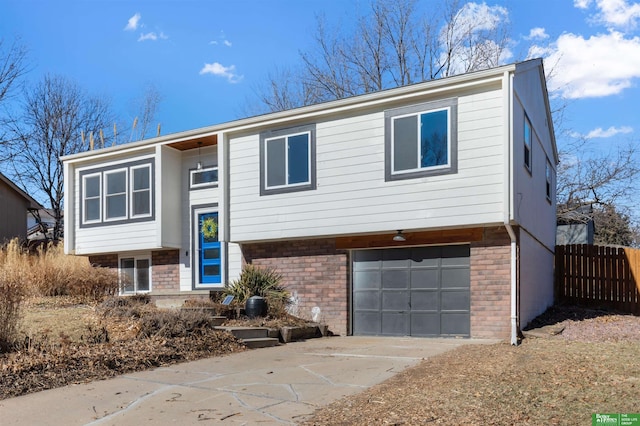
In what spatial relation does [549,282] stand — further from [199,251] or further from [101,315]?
[101,315]

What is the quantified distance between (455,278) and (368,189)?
8.26ft

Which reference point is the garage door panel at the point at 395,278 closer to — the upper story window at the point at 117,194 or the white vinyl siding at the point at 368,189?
the white vinyl siding at the point at 368,189

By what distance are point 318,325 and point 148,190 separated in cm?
638

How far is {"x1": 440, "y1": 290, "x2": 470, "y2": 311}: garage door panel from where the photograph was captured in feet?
35.6

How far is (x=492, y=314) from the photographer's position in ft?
33.9

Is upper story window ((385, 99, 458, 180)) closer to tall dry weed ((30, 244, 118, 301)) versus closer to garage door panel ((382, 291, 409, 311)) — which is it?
garage door panel ((382, 291, 409, 311))

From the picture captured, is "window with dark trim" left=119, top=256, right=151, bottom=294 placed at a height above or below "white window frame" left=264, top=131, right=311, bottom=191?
below

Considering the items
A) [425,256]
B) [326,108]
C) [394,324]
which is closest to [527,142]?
[425,256]

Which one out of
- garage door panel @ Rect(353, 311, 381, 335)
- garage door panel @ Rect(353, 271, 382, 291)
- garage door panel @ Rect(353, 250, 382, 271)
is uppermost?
garage door panel @ Rect(353, 250, 382, 271)

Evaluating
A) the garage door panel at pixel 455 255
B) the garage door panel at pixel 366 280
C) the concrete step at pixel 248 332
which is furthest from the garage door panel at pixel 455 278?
the concrete step at pixel 248 332

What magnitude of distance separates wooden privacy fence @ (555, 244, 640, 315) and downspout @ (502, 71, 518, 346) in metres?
6.94

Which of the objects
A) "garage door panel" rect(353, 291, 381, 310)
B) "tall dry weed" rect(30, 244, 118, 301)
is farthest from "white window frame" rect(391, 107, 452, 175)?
"tall dry weed" rect(30, 244, 118, 301)

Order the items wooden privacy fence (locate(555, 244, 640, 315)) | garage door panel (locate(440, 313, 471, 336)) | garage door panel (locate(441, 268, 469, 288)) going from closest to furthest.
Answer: garage door panel (locate(440, 313, 471, 336))
garage door panel (locate(441, 268, 469, 288))
wooden privacy fence (locate(555, 244, 640, 315))

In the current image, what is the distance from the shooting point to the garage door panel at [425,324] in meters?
11.2
